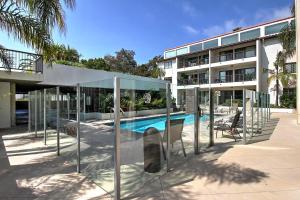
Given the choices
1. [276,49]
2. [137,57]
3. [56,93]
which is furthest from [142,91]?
[137,57]

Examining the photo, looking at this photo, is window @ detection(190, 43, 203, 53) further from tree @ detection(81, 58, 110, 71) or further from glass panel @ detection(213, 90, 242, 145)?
glass panel @ detection(213, 90, 242, 145)

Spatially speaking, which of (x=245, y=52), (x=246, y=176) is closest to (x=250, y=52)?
(x=245, y=52)

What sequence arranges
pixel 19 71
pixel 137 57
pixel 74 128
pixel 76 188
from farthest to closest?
pixel 137 57, pixel 19 71, pixel 74 128, pixel 76 188

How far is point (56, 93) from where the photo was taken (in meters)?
7.66

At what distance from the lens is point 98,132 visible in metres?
5.40

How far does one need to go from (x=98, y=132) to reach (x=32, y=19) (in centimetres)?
430

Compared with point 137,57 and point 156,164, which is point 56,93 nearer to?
point 156,164

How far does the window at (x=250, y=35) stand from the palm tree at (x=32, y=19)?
3064 centimetres

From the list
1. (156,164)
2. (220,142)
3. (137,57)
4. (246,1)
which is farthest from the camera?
(137,57)

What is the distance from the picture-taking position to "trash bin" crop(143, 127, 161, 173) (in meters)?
5.28

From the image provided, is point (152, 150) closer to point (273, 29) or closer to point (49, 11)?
point (49, 11)

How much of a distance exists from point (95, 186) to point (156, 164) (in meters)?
1.46

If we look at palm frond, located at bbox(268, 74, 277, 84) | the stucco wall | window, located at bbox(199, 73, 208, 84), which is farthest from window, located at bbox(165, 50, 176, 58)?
the stucco wall

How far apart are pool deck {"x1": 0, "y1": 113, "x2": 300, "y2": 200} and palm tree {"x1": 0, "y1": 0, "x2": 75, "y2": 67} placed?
3158mm
